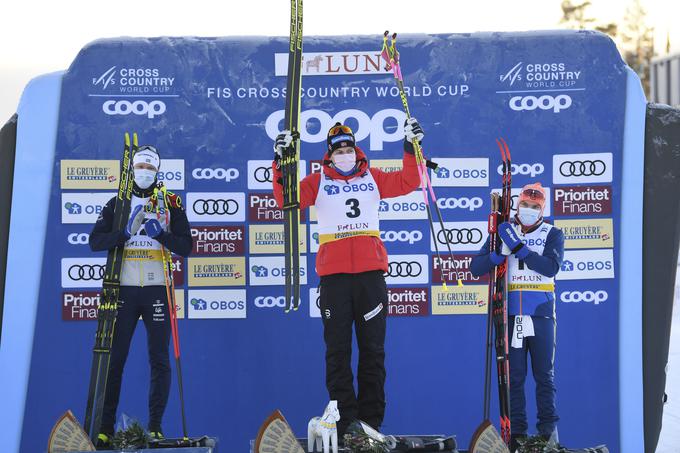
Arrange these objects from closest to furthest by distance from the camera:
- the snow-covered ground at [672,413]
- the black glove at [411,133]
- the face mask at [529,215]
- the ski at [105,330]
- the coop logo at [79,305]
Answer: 1. the black glove at [411,133]
2. the ski at [105,330]
3. the face mask at [529,215]
4. the coop logo at [79,305]
5. the snow-covered ground at [672,413]

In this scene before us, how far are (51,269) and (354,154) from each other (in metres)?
2.31

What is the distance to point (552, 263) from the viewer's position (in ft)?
18.0

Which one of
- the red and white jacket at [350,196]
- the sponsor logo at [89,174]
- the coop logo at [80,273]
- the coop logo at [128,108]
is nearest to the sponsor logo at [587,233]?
the red and white jacket at [350,196]

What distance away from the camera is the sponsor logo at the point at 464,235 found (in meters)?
6.32

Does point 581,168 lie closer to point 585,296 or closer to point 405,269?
point 585,296

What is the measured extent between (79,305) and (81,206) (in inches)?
26.5

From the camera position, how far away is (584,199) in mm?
6305

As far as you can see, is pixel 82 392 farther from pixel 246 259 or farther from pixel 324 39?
pixel 324 39

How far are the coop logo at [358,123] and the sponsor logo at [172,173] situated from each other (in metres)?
0.66

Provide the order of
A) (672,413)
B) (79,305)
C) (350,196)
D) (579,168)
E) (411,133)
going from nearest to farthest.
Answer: (411,133)
(350,196)
(79,305)
(579,168)
(672,413)

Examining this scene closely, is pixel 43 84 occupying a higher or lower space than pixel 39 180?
higher

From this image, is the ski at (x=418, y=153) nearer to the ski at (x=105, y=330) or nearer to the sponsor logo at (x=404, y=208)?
the sponsor logo at (x=404, y=208)

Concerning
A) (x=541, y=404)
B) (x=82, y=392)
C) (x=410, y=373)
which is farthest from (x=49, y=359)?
(x=541, y=404)

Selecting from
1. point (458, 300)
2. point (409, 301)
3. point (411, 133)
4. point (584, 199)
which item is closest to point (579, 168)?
point (584, 199)
